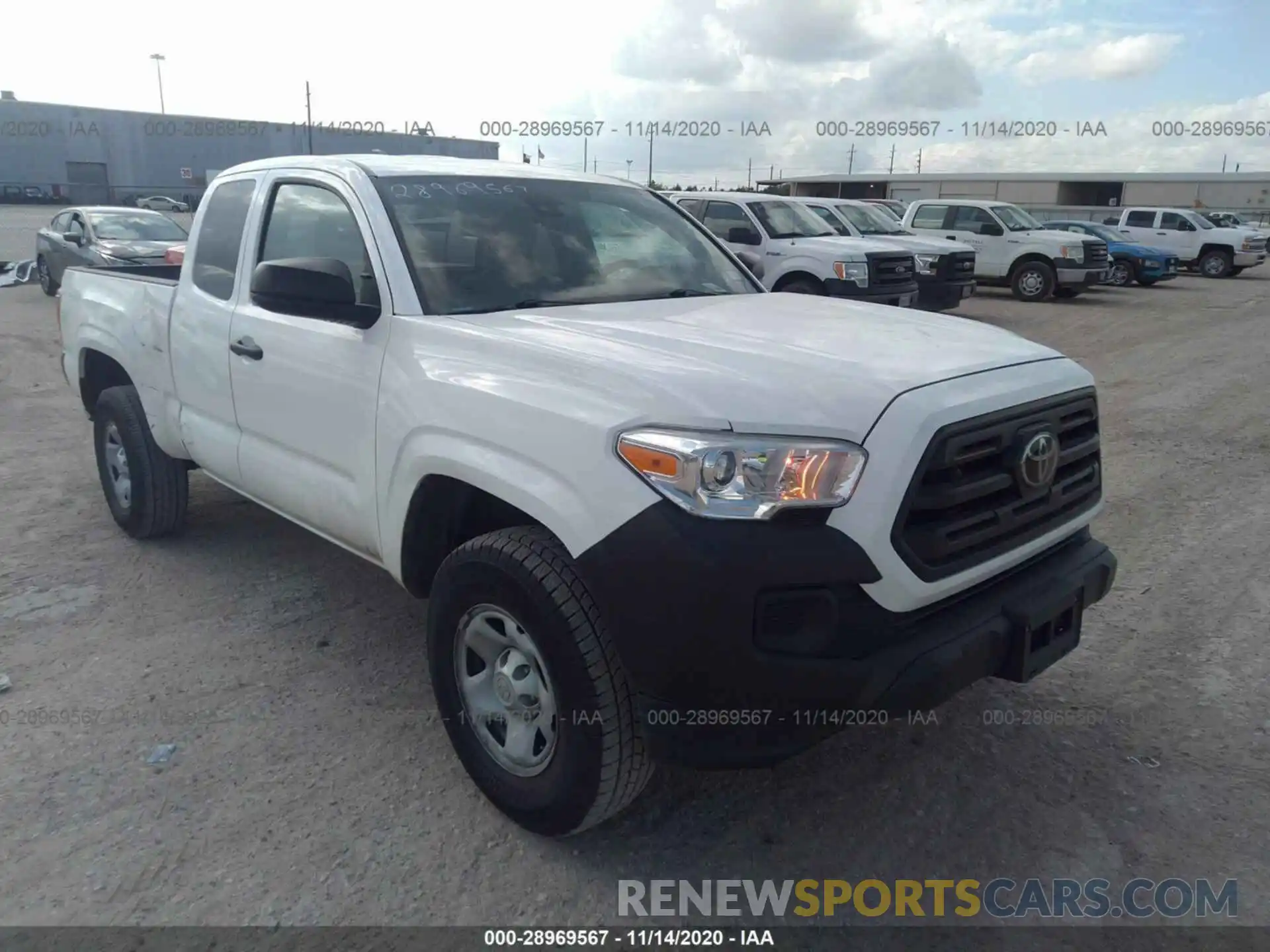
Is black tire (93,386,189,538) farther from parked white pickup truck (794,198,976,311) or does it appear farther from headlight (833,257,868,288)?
parked white pickup truck (794,198,976,311)

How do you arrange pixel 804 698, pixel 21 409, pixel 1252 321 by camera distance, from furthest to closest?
pixel 1252 321 < pixel 21 409 < pixel 804 698

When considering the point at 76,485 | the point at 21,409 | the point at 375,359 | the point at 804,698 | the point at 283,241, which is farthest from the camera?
the point at 21,409

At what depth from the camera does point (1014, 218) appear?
60.7 feet

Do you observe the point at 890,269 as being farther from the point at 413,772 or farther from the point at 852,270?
the point at 413,772

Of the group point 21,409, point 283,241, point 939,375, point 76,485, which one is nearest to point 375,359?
point 283,241

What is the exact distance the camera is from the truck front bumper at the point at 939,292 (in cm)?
1438

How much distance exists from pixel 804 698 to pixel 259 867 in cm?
161

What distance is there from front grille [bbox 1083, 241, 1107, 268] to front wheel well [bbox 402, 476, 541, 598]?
56.9 feet

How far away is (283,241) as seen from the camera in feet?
12.8

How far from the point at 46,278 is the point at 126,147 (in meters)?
40.6

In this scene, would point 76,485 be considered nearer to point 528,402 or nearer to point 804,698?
point 528,402

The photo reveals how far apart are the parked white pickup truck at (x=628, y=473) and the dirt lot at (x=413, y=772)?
13.6 inches

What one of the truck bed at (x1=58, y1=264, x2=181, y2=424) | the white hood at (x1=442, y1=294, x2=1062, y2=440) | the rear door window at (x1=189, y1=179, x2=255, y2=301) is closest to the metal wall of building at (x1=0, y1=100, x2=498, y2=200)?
the truck bed at (x1=58, y1=264, x2=181, y2=424)

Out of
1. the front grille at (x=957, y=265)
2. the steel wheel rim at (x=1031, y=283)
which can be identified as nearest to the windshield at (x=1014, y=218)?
the steel wheel rim at (x=1031, y=283)
